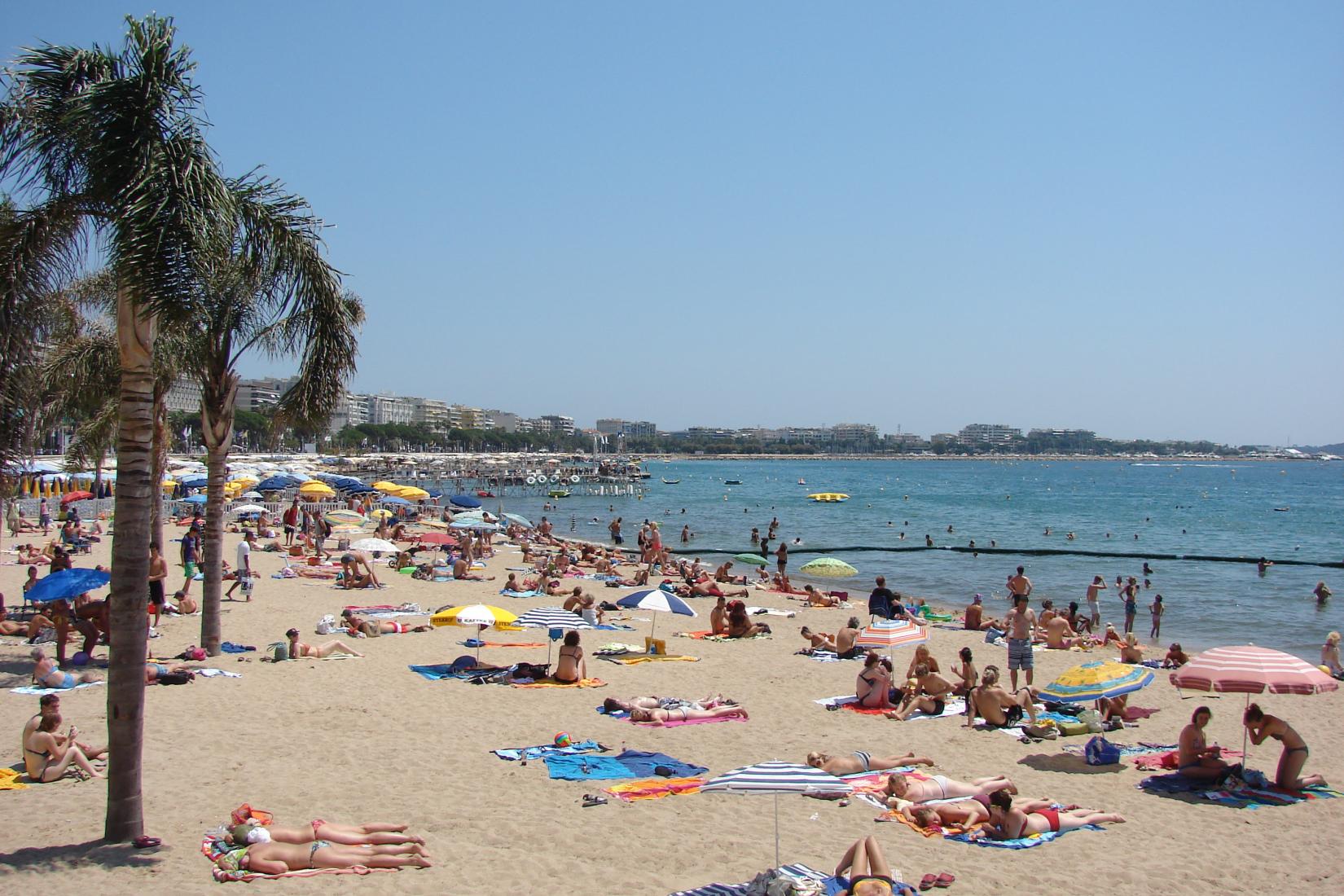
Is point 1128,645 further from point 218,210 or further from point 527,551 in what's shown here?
point 527,551

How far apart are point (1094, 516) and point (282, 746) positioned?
62495mm

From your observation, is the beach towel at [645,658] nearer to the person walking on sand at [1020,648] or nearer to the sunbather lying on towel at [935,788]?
the person walking on sand at [1020,648]

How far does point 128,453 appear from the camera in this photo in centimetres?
598

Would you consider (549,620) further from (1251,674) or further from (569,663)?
(1251,674)

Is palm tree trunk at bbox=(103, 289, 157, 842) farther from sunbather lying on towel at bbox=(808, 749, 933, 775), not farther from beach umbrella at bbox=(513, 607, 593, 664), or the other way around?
beach umbrella at bbox=(513, 607, 593, 664)

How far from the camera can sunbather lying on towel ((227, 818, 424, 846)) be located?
6.18 metres

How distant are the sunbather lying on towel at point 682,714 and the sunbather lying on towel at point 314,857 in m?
4.15

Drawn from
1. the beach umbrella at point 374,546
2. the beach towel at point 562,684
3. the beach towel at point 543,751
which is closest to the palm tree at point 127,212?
the beach towel at point 543,751

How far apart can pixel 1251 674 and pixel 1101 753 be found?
1623 mm

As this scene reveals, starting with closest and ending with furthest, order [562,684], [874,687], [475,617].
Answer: [874,687]
[562,684]
[475,617]

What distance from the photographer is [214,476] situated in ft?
40.3

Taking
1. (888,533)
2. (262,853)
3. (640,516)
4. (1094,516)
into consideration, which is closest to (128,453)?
(262,853)

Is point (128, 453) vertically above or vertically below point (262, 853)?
above

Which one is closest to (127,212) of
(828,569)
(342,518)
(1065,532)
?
(828,569)
